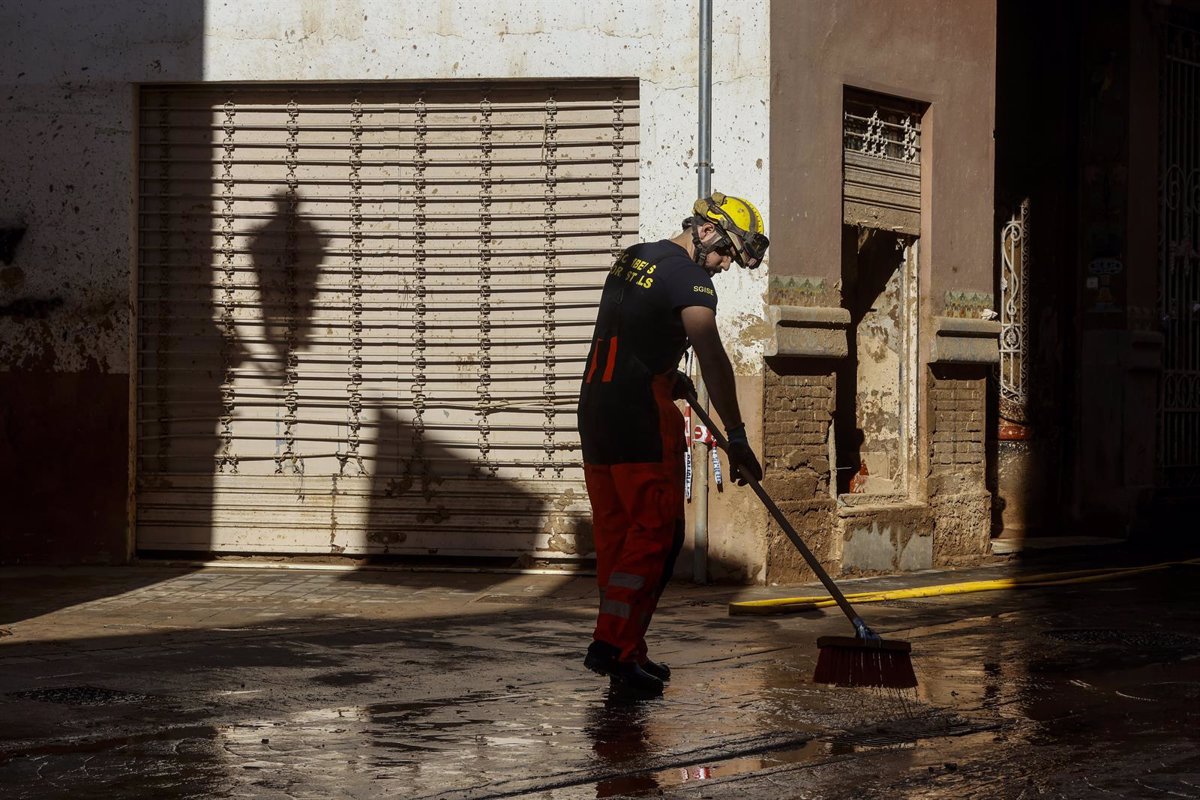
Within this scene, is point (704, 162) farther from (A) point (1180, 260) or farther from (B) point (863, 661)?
(A) point (1180, 260)

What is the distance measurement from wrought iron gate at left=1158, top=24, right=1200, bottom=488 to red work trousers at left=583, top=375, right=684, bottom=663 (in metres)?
9.77

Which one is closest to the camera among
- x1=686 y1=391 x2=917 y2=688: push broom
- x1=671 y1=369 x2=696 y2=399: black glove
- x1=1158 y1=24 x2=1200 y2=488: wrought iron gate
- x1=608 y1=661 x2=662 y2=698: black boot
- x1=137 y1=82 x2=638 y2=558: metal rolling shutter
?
x1=608 y1=661 x2=662 y2=698: black boot

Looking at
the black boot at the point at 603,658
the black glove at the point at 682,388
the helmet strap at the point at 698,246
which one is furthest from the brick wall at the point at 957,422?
the black boot at the point at 603,658

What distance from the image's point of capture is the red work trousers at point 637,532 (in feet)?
21.2

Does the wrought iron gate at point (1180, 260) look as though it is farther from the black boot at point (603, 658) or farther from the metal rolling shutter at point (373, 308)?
the black boot at point (603, 658)

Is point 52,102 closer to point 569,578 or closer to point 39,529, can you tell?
point 39,529

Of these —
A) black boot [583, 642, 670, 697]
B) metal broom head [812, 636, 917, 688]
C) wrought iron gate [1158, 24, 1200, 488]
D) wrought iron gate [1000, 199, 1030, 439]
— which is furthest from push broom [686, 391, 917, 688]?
wrought iron gate [1158, 24, 1200, 488]

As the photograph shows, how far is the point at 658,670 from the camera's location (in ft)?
21.9

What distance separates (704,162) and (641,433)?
186 inches

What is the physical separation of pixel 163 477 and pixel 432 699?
6159 mm

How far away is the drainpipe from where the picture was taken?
1095cm

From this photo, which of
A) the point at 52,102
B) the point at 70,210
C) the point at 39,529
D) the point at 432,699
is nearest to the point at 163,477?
the point at 39,529

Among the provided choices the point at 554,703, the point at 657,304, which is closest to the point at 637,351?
the point at 657,304

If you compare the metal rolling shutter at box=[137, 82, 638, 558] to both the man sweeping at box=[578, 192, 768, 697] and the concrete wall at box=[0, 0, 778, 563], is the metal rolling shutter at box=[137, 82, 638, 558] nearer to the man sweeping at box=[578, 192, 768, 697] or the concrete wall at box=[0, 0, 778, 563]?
the concrete wall at box=[0, 0, 778, 563]
